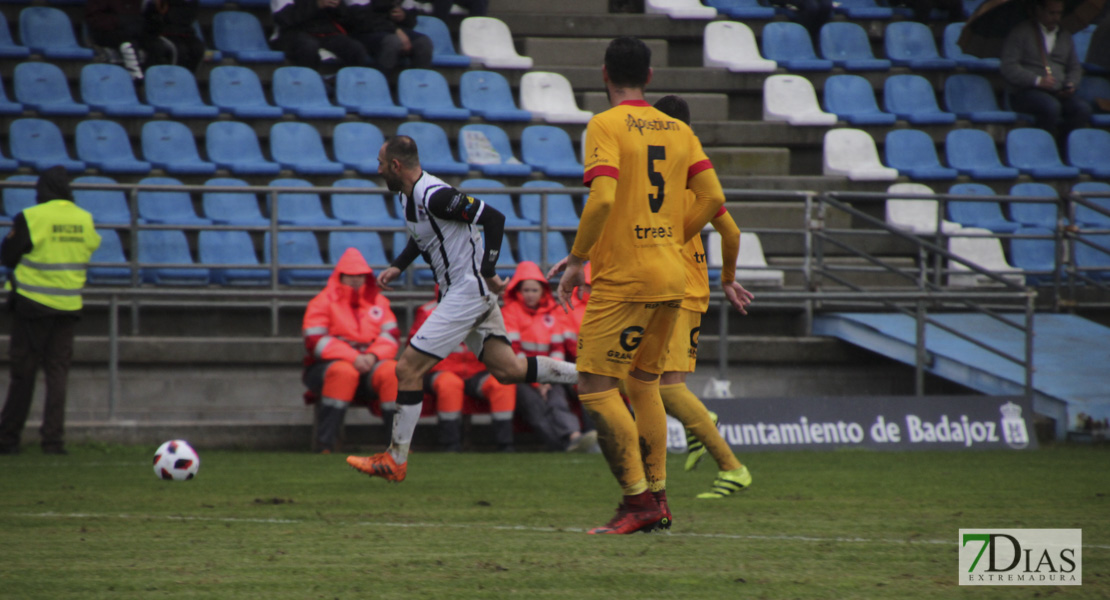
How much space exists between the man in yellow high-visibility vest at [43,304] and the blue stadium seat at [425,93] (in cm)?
506

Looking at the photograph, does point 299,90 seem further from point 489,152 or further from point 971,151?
point 971,151

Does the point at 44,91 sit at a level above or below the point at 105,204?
above

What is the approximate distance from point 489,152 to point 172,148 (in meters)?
3.40

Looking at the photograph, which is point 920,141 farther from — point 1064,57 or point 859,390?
point 859,390

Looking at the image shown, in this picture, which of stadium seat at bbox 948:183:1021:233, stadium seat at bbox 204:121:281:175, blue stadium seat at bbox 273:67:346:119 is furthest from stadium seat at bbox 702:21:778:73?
stadium seat at bbox 204:121:281:175

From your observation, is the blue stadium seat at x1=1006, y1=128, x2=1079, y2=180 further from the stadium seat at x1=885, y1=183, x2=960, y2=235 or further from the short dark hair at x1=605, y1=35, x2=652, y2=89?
the short dark hair at x1=605, y1=35, x2=652, y2=89

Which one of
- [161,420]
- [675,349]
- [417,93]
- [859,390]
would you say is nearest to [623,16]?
[417,93]

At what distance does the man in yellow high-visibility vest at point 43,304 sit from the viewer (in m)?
9.98

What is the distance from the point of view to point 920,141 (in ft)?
49.5

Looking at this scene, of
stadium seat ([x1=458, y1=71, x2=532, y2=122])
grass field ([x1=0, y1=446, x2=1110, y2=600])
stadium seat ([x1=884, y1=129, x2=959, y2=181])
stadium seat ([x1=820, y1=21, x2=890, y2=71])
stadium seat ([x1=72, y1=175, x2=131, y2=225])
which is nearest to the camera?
grass field ([x1=0, y1=446, x2=1110, y2=600])

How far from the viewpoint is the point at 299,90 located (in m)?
14.3

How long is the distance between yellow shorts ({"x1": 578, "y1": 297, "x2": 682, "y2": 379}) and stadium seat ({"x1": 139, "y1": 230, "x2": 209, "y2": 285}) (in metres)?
7.23

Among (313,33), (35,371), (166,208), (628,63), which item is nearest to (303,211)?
(166,208)

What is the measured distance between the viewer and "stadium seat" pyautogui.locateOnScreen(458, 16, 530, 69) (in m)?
15.5
